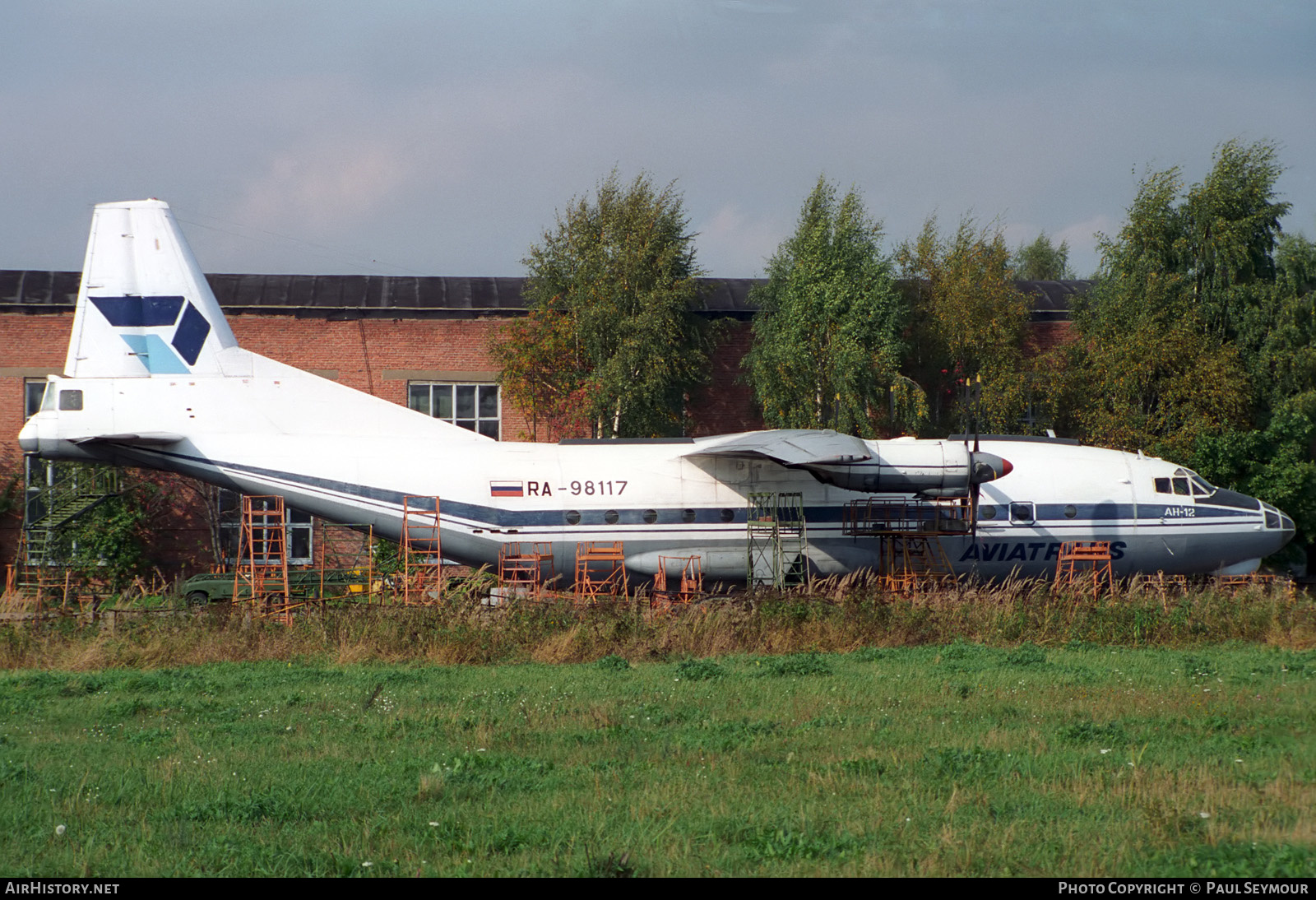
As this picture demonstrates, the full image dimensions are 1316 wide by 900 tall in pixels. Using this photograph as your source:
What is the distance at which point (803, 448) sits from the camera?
20.6 metres

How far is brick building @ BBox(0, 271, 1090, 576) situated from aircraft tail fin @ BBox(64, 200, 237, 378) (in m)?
13.0

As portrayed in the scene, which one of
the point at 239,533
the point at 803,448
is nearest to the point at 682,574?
the point at 803,448

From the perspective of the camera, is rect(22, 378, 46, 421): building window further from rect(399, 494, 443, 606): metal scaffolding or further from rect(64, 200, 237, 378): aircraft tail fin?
rect(399, 494, 443, 606): metal scaffolding

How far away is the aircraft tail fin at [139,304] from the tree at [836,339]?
17574mm

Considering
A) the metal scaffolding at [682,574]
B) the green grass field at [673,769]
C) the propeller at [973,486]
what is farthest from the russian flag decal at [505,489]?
the propeller at [973,486]

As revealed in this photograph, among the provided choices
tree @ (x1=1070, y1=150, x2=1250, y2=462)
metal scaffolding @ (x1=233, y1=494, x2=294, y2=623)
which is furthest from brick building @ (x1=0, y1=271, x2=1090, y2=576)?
metal scaffolding @ (x1=233, y1=494, x2=294, y2=623)

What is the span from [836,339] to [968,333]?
4915 mm

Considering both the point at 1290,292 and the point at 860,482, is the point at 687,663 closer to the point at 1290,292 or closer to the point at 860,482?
the point at 860,482

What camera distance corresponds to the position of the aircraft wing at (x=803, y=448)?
20.3 m

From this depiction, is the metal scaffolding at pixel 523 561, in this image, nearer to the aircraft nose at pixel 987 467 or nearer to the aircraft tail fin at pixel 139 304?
the aircraft tail fin at pixel 139 304

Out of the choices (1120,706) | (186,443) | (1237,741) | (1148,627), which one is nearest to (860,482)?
(1148,627)

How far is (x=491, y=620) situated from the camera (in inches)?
696

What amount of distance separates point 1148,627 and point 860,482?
609 centimetres

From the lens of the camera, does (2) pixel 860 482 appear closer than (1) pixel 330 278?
Yes
